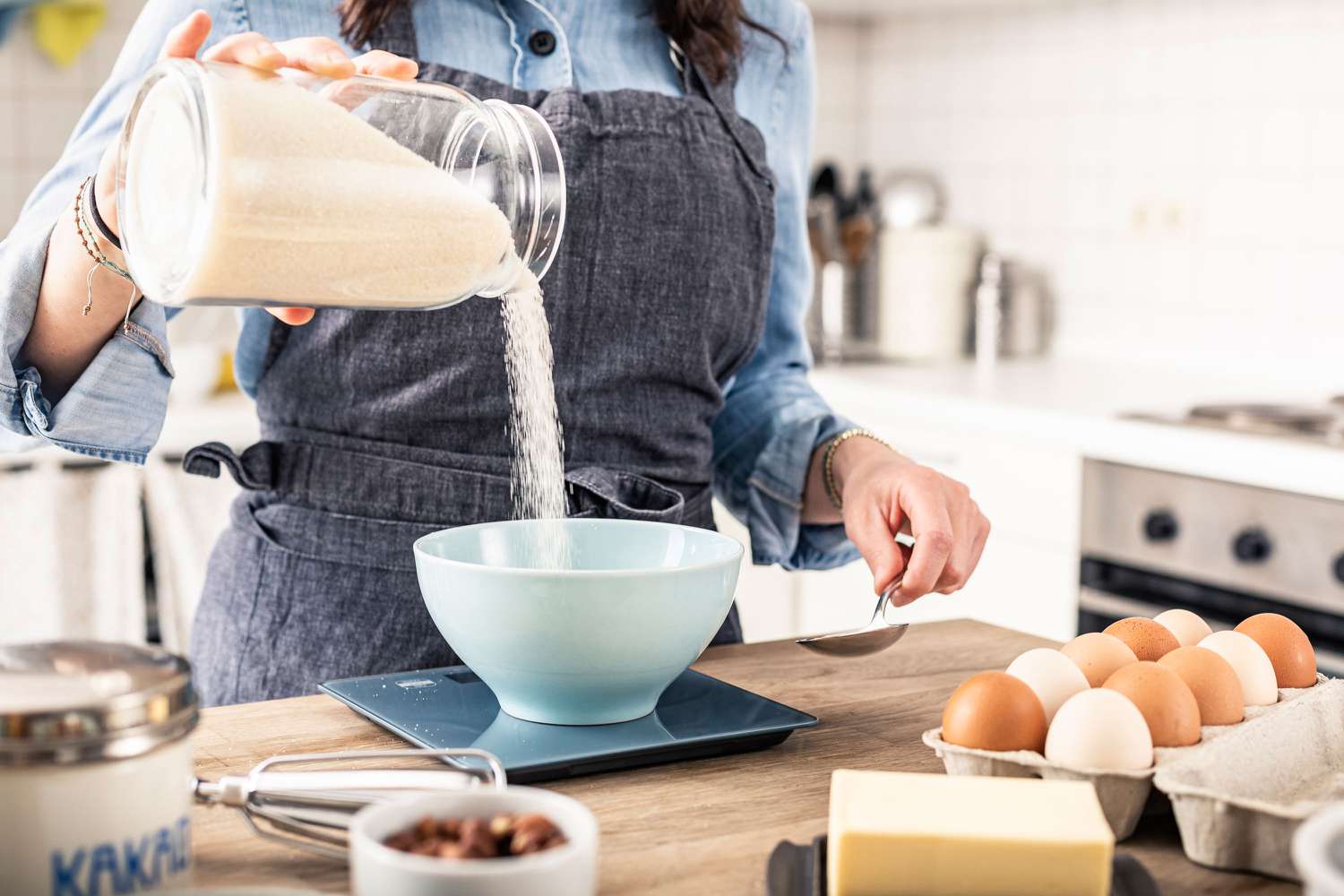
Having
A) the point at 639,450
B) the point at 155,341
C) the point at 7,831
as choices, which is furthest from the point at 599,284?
the point at 7,831

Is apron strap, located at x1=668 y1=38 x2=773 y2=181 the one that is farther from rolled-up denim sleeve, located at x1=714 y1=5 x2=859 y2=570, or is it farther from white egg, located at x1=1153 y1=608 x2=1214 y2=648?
white egg, located at x1=1153 y1=608 x2=1214 y2=648

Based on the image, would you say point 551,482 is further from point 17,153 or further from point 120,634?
point 17,153

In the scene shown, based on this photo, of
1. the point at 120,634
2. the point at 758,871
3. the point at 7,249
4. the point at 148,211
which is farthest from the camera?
the point at 120,634

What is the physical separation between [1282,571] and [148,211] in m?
1.48

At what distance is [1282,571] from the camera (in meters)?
1.79

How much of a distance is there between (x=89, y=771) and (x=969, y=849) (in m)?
0.31

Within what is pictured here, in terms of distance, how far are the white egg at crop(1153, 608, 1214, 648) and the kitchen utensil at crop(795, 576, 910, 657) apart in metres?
0.17

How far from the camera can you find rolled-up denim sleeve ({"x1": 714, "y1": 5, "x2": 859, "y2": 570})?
122 cm

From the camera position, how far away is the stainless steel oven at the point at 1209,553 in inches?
69.4

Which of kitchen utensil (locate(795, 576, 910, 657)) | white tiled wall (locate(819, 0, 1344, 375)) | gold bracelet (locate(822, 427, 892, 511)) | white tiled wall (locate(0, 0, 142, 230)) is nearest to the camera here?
kitchen utensil (locate(795, 576, 910, 657))

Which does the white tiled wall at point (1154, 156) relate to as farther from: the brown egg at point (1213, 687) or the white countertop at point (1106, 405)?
the brown egg at point (1213, 687)

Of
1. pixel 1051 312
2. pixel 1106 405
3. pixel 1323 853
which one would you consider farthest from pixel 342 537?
pixel 1051 312

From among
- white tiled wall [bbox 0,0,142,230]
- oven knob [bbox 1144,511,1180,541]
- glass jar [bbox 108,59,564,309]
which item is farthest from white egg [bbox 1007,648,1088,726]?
white tiled wall [bbox 0,0,142,230]

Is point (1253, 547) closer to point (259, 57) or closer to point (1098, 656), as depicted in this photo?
point (1098, 656)
